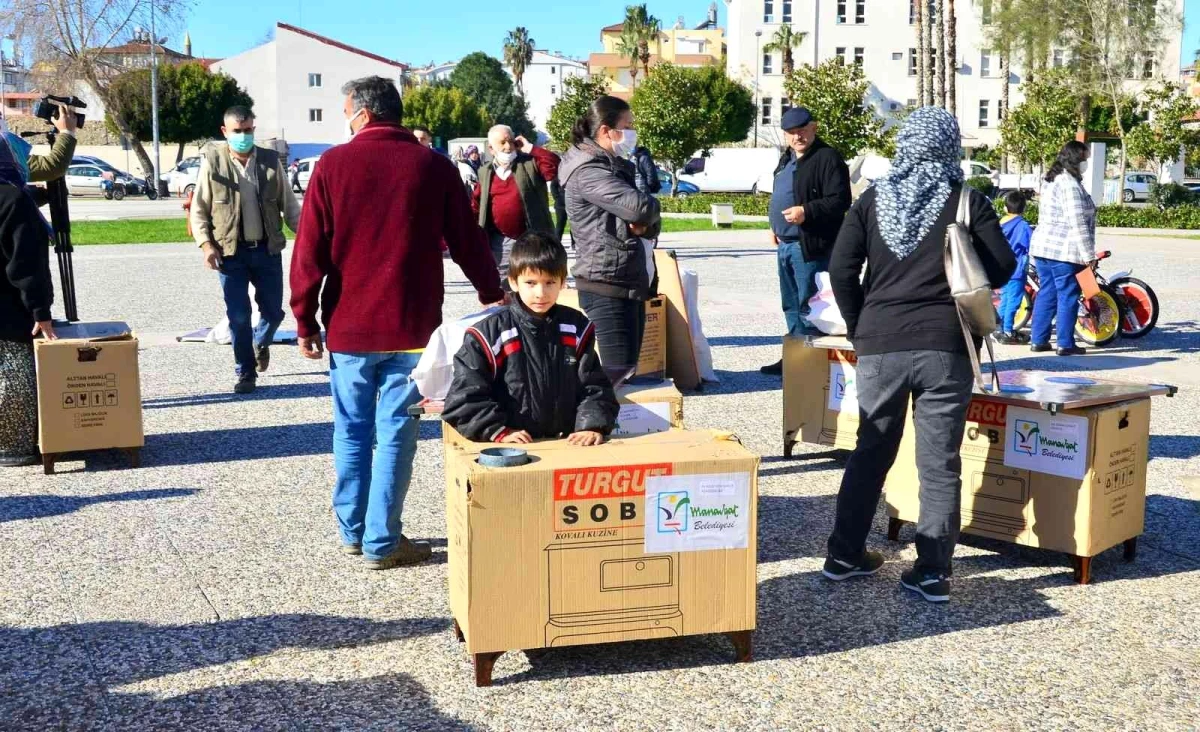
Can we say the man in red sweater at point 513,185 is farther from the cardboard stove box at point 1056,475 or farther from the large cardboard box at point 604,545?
the large cardboard box at point 604,545

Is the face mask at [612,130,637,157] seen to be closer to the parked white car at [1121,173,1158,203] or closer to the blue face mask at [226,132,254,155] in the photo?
the blue face mask at [226,132,254,155]

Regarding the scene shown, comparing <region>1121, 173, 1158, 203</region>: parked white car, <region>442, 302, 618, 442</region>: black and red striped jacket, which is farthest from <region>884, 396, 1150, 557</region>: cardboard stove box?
<region>1121, 173, 1158, 203</region>: parked white car

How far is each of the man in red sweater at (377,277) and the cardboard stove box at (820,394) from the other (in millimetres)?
2245

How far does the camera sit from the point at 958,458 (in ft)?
15.2

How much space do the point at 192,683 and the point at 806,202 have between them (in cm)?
558

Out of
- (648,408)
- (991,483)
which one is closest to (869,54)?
(991,483)

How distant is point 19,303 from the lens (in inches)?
261

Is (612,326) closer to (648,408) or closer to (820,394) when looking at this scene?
(648,408)

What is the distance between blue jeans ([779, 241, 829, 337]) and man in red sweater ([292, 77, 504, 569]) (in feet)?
13.5

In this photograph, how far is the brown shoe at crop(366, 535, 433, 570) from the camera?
16.5ft

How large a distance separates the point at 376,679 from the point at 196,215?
5369mm

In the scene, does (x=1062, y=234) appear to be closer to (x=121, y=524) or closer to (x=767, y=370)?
(x=767, y=370)

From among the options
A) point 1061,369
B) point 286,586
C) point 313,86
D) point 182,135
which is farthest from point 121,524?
point 313,86

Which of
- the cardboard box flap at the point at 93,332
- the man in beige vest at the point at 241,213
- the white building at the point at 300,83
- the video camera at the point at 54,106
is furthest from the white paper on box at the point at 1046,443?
the white building at the point at 300,83
